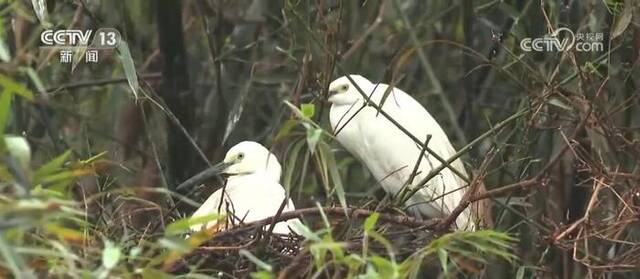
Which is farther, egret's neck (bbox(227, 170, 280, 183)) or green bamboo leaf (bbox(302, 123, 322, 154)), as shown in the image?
egret's neck (bbox(227, 170, 280, 183))

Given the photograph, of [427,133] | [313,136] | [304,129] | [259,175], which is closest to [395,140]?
[427,133]

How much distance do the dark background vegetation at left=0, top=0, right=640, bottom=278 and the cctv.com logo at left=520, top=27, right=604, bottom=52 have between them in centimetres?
2

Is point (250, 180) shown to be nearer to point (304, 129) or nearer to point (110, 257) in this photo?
point (304, 129)

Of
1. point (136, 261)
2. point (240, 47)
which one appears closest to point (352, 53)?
point (240, 47)

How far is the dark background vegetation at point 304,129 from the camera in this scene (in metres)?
1.70

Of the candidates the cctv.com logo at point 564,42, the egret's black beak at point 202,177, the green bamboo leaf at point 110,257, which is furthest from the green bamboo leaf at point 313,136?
the egret's black beak at point 202,177

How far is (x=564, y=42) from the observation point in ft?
8.11

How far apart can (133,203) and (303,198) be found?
2.98 ft

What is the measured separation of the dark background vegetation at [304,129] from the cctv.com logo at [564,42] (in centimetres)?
2

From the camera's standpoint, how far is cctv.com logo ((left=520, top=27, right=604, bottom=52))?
8.02ft

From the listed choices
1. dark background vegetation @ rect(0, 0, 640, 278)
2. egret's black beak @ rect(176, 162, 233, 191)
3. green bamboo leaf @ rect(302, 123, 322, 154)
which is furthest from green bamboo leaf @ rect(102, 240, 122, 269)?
egret's black beak @ rect(176, 162, 233, 191)

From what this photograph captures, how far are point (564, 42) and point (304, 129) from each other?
0.52m

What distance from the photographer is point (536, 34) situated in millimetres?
2801

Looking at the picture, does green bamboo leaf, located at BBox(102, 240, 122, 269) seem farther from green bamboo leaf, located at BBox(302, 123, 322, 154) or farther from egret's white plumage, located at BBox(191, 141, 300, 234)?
egret's white plumage, located at BBox(191, 141, 300, 234)
